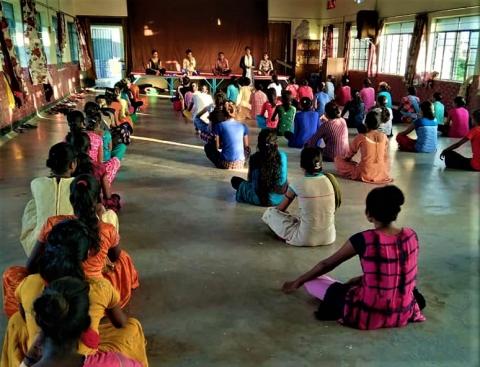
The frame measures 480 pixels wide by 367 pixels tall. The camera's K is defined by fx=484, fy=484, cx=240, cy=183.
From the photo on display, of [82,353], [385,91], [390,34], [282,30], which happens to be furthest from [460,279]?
[282,30]

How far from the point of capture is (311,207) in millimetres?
3289

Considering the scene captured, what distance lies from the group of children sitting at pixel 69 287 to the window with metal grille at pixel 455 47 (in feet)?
28.2

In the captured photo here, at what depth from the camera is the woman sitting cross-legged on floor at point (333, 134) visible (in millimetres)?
5770

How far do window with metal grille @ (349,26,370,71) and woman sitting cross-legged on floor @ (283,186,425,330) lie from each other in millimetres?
12718

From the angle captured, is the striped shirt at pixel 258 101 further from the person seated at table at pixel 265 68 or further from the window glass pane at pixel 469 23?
the person seated at table at pixel 265 68

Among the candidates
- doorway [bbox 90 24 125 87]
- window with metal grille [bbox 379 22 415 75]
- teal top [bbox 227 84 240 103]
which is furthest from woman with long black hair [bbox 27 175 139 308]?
doorway [bbox 90 24 125 87]

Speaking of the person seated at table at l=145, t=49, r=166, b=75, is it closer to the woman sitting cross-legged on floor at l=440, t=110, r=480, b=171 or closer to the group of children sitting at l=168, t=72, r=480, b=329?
the group of children sitting at l=168, t=72, r=480, b=329

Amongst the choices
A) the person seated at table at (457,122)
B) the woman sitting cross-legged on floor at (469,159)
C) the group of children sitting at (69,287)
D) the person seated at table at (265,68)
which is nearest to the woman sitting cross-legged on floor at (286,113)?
the woman sitting cross-legged on floor at (469,159)

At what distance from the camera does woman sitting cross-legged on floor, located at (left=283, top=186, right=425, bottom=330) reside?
2172mm

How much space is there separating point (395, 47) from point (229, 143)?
8751mm

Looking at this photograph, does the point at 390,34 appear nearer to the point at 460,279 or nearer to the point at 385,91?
the point at 385,91

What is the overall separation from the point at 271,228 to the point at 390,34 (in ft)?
35.3

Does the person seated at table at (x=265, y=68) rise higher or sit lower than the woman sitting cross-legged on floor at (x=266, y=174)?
higher

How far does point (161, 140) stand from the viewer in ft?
24.2
